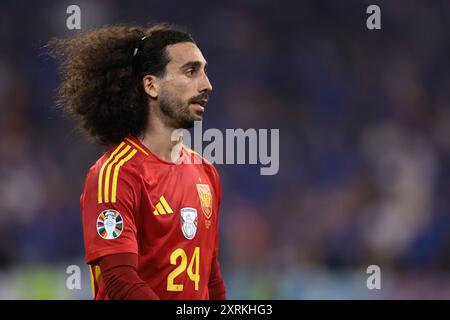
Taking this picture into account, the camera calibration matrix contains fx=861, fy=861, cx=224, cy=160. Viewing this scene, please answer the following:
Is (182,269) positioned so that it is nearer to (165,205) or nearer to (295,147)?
(165,205)

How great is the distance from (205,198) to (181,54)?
0.74m

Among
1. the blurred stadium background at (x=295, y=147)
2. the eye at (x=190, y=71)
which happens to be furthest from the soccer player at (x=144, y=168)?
the blurred stadium background at (x=295, y=147)

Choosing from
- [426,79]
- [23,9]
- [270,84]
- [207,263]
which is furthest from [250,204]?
[207,263]

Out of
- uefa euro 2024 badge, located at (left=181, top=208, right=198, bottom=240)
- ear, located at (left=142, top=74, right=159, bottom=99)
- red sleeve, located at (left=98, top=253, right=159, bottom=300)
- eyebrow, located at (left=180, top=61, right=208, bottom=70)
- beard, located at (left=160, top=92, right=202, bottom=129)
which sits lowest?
red sleeve, located at (left=98, top=253, right=159, bottom=300)

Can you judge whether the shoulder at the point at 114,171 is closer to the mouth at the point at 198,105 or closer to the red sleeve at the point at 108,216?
the red sleeve at the point at 108,216

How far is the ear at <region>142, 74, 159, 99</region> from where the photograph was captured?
4344 millimetres

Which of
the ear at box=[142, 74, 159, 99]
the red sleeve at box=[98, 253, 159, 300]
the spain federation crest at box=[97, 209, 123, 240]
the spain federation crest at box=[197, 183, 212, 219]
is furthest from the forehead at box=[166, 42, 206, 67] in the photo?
the red sleeve at box=[98, 253, 159, 300]

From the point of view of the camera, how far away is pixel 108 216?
151 inches

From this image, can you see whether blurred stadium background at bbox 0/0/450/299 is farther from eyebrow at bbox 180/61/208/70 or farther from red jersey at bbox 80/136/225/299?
eyebrow at bbox 180/61/208/70

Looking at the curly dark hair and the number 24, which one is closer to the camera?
the number 24

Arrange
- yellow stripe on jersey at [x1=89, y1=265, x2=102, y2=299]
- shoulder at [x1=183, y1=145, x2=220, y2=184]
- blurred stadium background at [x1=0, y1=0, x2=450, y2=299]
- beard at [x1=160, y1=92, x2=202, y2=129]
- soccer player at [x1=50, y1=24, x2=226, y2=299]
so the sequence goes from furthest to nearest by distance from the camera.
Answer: blurred stadium background at [x1=0, y1=0, x2=450, y2=299]
shoulder at [x1=183, y1=145, x2=220, y2=184]
beard at [x1=160, y1=92, x2=202, y2=129]
yellow stripe on jersey at [x1=89, y1=265, x2=102, y2=299]
soccer player at [x1=50, y1=24, x2=226, y2=299]

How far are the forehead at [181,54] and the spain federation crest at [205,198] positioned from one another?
0.63 metres

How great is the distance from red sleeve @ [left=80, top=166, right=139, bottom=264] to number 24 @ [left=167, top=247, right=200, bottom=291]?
294mm

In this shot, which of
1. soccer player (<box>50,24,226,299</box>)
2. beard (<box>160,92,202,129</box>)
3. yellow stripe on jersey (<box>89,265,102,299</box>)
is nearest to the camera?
soccer player (<box>50,24,226,299</box>)
